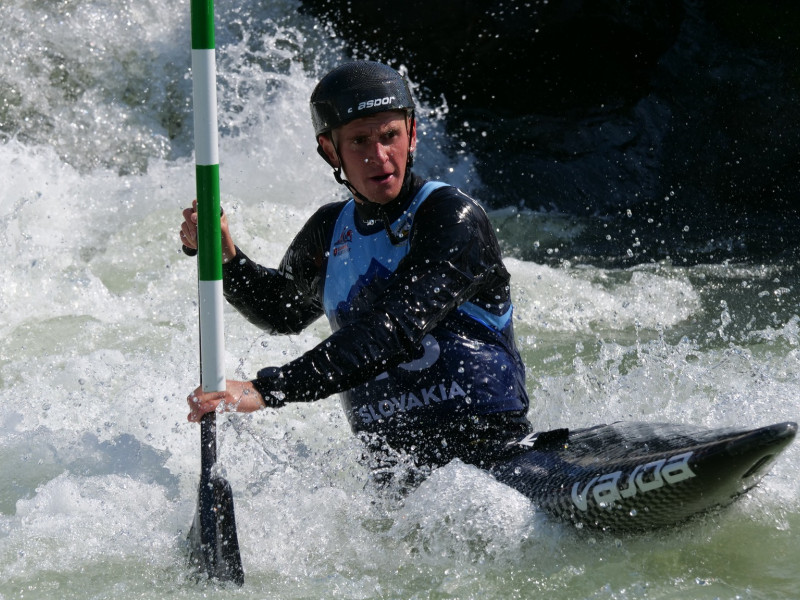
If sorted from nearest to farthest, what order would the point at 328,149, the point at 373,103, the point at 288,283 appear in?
the point at 373,103
the point at 328,149
the point at 288,283

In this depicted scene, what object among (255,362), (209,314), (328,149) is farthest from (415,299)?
(255,362)

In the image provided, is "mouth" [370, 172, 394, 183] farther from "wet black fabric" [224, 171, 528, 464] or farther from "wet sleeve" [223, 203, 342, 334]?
"wet sleeve" [223, 203, 342, 334]

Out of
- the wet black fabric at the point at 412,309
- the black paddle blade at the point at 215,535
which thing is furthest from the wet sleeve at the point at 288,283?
the black paddle blade at the point at 215,535

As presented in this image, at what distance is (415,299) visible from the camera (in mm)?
2961

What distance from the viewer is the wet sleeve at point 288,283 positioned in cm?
367

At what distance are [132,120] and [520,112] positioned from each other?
3282mm

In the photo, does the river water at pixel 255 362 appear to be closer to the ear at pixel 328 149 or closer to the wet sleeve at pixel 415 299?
the wet sleeve at pixel 415 299

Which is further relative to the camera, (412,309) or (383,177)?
(383,177)

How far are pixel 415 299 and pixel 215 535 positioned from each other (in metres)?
0.93

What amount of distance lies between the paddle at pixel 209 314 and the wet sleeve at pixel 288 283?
64cm

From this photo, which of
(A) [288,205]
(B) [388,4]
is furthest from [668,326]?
(B) [388,4]

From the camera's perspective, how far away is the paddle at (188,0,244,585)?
9.66ft

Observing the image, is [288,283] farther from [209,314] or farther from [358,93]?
[358,93]

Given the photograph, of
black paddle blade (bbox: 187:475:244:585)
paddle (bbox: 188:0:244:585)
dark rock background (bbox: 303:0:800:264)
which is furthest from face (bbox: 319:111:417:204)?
dark rock background (bbox: 303:0:800:264)
